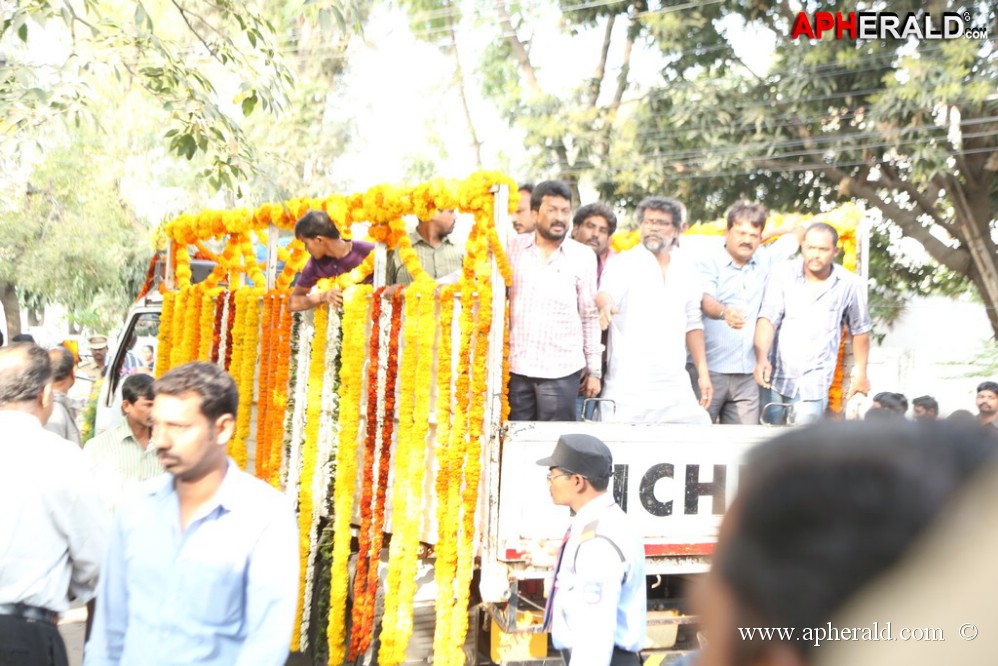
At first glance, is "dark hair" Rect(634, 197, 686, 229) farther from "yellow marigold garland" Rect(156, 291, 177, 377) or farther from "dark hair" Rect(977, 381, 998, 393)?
"dark hair" Rect(977, 381, 998, 393)

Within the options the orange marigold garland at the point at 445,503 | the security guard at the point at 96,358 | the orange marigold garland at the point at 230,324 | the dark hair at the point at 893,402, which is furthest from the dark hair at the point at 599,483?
the security guard at the point at 96,358

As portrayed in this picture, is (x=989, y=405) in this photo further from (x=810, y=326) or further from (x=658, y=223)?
(x=658, y=223)

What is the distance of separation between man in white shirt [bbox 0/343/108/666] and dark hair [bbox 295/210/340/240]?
9.09 ft

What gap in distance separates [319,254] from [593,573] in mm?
3181

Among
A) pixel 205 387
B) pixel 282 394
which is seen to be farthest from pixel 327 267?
pixel 205 387

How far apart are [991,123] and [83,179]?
14.9 metres

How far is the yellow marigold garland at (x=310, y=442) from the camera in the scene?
567 cm

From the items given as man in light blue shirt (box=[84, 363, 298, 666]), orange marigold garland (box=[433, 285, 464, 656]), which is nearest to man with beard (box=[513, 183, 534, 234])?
orange marigold garland (box=[433, 285, 464, 656])

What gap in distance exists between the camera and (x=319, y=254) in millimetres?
6004

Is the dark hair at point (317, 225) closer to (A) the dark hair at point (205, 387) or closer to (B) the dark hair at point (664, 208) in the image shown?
(B) the dark hair at point (664, 208)

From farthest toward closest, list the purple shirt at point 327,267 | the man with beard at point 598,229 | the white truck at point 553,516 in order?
the man with beard at point 598,229 < the purple shirt at point 327,267 < the white truck at point 553,516

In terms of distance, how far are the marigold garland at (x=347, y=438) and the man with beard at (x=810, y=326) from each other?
228 centimetres

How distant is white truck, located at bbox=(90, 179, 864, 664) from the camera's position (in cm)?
444

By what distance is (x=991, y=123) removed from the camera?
1154cm
